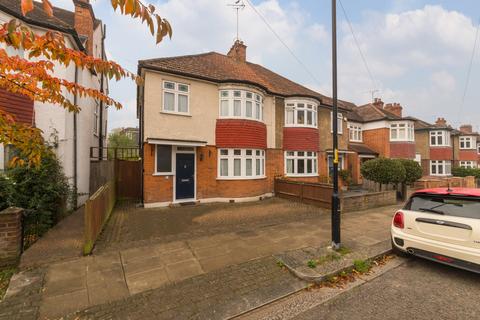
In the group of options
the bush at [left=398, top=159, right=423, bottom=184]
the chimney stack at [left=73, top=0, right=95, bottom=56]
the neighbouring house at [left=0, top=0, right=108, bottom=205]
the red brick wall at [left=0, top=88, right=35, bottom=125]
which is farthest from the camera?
the bush at [left=398, top=159, right=423, bottom=184]

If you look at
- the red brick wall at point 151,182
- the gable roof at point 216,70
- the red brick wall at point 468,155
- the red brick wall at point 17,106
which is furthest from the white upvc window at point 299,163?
the red brick wall at point 468,155

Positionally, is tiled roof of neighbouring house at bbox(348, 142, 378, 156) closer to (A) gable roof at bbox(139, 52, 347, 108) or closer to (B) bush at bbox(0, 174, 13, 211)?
(A) gable roof at bbox(139, 52, 347, 108)

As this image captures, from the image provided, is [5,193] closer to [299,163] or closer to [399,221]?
[399,221]

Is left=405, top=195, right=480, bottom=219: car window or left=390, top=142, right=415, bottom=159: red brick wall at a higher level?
left=390, top=142, right=415, bottom=159: red brick wall

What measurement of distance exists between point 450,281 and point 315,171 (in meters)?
10.7

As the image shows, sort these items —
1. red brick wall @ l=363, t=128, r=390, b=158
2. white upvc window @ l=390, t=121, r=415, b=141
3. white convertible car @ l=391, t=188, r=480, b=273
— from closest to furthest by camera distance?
white convertible car @ l=391, t=188, r=480, b=273 → red brick wall @ l=363, t=128, r=390, b=158 → white upvc window @ l=390, t=121, r=415, b=141

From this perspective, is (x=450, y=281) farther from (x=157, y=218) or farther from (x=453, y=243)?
(x=157, y=218)

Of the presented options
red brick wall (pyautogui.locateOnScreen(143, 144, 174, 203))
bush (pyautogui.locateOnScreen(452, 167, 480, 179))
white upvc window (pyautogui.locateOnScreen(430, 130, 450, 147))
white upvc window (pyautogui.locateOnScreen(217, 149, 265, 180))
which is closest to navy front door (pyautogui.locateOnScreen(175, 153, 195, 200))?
red brick wall (pyautogui.locateOnScreen(143, 144, 174, 203))

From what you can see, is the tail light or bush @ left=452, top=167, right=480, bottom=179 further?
bush @ left=452, top=167, right=480, bottom=179

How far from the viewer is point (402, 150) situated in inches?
827

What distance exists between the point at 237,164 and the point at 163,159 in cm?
362

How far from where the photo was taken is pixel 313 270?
13.6ft

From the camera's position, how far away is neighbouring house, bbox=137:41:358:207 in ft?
32.4

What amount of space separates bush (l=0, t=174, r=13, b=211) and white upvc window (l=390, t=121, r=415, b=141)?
85.9 feet
